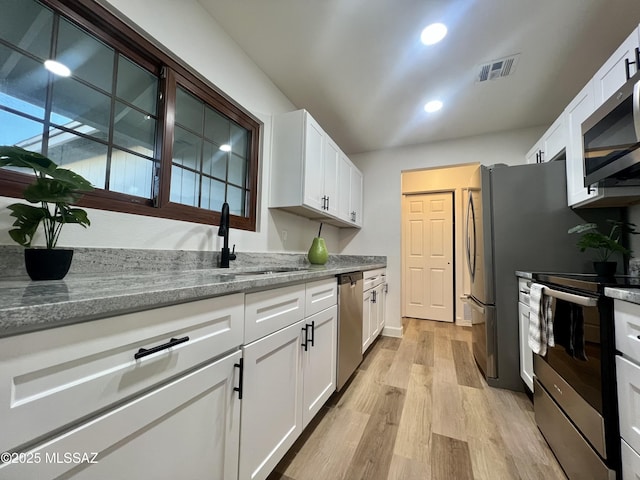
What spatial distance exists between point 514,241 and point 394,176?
1729 millimetres

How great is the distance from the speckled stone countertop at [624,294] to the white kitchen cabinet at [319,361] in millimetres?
1231

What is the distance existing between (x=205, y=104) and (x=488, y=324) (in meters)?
2.67

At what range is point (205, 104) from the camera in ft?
5.83

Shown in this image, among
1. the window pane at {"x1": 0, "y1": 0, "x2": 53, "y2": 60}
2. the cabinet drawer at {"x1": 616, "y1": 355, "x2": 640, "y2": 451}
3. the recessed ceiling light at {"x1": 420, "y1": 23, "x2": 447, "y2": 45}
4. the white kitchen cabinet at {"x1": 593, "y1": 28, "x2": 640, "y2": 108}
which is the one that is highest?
the recessed ceiling light at {"x1": 420, "y1": 23, "x2": 447, "y2": 45}

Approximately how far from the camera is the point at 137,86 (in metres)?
1.41

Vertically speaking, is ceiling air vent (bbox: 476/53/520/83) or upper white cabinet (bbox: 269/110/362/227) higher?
ceiling air vent (bbox: 476/53/520/83)

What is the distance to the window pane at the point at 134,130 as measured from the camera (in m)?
1.31

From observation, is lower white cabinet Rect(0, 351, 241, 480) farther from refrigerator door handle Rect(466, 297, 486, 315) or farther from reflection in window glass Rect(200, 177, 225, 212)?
refrigerator door handle Rect(466, 297, 486, 315)

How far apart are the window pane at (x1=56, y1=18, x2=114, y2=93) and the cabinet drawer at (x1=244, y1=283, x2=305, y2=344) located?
126 cm

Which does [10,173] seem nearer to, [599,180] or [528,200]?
[599,180]

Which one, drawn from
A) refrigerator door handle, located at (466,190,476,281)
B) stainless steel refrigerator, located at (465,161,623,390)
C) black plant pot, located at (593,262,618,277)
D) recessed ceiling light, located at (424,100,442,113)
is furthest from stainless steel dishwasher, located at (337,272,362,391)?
recessed ceiling light, located at (424,100,442,113)

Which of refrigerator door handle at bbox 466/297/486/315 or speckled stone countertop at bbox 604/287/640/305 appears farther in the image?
refrigerator door handle at bbox 466/297/486/315

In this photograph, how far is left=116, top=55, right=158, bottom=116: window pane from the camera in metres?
1.34

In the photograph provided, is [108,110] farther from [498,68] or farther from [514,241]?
[514,241]
